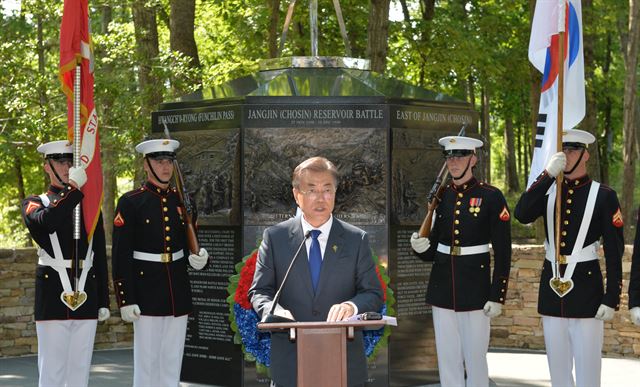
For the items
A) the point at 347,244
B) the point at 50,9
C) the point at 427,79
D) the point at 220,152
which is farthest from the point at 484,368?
the point at 427,79

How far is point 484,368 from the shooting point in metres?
8.27

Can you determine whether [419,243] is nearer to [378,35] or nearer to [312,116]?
[312,116]

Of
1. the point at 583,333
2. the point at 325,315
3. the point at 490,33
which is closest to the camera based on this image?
the point at 325,315

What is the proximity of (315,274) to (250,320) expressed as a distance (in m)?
2.91

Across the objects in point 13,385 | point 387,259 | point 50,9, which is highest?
point 50,9

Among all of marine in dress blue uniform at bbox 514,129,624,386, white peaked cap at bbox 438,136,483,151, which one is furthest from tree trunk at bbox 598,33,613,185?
marine in dress blue uniform at bbox 514,129,624,386

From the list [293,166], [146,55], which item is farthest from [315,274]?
[146,55]

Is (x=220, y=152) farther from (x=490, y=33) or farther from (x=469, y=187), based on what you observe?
(x=490, y=33)

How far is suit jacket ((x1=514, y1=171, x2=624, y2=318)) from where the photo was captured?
764 centimetres

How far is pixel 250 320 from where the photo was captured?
7.90 meters

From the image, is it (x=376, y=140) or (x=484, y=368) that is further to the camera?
(x=376, y=140)

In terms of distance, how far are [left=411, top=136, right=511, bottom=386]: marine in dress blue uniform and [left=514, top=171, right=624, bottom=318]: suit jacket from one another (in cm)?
37

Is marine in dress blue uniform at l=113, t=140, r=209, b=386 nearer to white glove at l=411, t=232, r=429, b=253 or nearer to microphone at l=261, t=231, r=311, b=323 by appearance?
white glove at l=411, t=232, r=429, b=253

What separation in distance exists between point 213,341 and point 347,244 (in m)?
4.23
